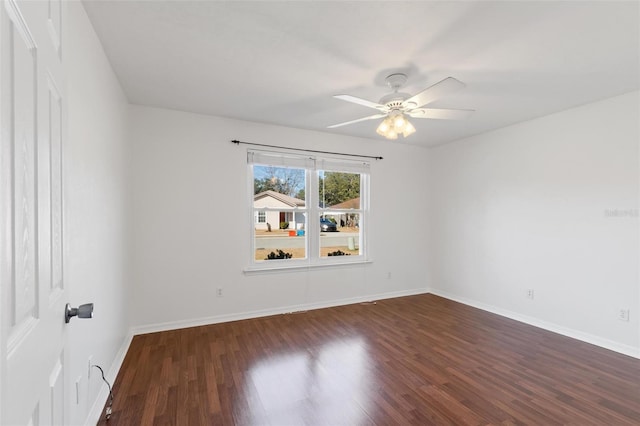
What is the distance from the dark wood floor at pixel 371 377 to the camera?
6.47 feet

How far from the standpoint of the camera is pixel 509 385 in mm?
2316

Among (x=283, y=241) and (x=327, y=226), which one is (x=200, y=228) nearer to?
(x=283, y=241)

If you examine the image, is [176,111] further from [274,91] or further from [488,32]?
[488,32]

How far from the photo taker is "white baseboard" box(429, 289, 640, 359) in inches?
114

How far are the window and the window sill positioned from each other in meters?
0.03

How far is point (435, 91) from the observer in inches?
84.0

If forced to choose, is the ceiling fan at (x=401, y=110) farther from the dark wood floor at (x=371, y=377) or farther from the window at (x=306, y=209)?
the dark wood floor at (x=371, y=377)

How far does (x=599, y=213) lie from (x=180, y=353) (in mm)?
4676

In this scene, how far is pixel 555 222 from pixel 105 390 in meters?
4.85

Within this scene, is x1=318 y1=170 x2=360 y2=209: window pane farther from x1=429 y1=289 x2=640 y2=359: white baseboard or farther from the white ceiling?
x1=429 y1=289 x2=640 y2=359: white baseboard

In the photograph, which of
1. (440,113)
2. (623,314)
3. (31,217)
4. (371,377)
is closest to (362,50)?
(440,113)

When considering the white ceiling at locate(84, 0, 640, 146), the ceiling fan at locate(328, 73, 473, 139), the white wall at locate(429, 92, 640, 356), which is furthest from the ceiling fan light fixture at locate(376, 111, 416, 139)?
the white wall at locate(429, 92, 640, 356)

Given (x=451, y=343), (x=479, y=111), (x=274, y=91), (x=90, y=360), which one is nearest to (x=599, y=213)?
(x=479, y=111)

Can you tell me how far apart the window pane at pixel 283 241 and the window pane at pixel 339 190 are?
0.48 metres
